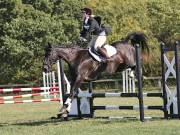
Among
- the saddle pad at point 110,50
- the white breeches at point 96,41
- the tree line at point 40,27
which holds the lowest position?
the saddle pad at point 110,50

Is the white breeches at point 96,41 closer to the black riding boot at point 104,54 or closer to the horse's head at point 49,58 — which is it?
the black riding boot at point 104,54

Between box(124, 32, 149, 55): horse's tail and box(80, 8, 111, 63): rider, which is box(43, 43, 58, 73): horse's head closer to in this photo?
box(80, 8, 111, 63): rider

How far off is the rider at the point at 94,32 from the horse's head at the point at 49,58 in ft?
2.78

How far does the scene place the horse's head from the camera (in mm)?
12453

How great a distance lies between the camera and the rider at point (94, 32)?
12602 mm

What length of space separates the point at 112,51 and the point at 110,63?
1.03ft

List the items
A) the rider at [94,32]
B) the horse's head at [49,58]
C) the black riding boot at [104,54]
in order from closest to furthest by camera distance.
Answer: the horse's head at [49,58]
the rider at [94,32]
the black riding boot at [104,54]

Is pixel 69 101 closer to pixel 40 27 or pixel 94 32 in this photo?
pixel 94 32

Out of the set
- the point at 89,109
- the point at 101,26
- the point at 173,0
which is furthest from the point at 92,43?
the point at 173,0

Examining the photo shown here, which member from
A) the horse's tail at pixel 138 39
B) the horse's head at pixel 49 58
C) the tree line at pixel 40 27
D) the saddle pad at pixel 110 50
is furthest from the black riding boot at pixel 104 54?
the tree line at pixel 40 27

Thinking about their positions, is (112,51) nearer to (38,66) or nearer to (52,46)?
(52,46)

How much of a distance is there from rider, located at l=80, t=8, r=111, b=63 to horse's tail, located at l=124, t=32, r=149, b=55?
3.85ft

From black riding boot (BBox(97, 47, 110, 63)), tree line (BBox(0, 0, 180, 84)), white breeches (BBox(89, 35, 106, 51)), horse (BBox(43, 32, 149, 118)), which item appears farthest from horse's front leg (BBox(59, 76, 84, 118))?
tree line (BBox(0, 0, 180, 84))

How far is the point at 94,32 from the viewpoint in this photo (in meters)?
12.9
